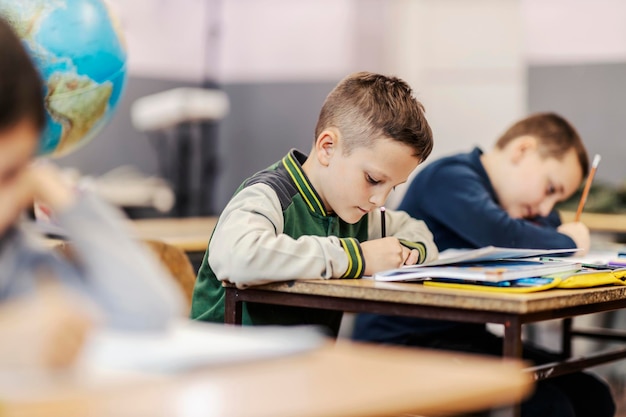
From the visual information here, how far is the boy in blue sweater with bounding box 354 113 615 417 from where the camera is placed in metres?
2.12

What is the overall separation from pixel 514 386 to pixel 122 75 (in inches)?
52.5

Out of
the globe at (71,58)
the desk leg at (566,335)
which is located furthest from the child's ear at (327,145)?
the desk leg at (566,335)

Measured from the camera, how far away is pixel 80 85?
1.77 m

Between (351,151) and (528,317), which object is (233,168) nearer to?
(351,151)

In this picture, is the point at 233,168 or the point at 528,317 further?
the point at 233,168

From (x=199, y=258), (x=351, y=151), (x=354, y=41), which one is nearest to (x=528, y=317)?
(x=351, y=151)

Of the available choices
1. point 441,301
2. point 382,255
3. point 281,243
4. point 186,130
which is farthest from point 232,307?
point 186,130

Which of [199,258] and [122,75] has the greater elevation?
[122,75]

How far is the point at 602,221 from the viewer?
3.84 metres

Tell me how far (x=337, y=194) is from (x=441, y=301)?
44 centimetres

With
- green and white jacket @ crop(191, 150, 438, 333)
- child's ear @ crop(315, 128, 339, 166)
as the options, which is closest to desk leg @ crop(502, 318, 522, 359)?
green and white jacket @ crop(191, 150, 438, 333)

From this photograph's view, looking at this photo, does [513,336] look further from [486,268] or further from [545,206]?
[545,206]

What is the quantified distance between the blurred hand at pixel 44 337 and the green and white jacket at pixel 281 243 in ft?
2.48

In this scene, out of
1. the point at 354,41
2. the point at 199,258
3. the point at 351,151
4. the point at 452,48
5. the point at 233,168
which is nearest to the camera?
the point at 351,151
